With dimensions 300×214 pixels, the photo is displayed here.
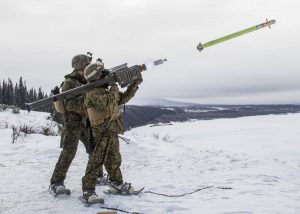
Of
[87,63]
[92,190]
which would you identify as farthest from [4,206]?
[87,63]

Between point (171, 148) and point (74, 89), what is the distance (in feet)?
23.1

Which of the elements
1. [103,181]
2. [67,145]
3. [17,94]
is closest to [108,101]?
[67,145]

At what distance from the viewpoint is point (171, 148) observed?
13633 millimetres

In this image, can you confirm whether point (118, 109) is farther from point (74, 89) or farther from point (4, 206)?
point (4, 206)

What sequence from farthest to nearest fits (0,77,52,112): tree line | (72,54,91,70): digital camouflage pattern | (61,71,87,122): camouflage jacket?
(0,77,52,112): tree line < (72,54,91,70): digital camouflage pattern < (61,71,87,122): camouflage jacket

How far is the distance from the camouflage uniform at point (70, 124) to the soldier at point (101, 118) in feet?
1.45

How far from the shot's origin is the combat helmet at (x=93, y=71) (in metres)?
6.80

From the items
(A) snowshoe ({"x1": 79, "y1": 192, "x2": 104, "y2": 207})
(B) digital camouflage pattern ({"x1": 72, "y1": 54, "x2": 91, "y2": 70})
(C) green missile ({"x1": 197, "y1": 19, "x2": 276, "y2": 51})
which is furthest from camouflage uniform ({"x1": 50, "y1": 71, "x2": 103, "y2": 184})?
(C) green missile ({"x1": 197, "y1": 19, "x2": 276, "y2": 51})

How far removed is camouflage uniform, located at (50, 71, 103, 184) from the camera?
285 inches

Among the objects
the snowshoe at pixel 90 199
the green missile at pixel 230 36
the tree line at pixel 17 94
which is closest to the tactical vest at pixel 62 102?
the snowshoe at pixel 90 199

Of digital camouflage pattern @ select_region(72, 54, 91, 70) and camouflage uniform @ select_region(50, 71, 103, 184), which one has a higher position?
digital camouflage pattern @ select_region(72, 54, 91, 70)

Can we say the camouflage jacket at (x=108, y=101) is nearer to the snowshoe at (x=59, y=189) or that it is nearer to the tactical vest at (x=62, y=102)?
the tactical vest at (x=62, y=102)

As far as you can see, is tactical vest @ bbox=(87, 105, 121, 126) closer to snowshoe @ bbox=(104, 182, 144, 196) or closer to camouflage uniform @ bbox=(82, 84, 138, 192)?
camouflage uniform @ bbox=(82, 84, 138, 192)

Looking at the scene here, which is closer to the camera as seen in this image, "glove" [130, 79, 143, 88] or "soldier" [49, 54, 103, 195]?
"glove" [130, 79, 143, 88]
